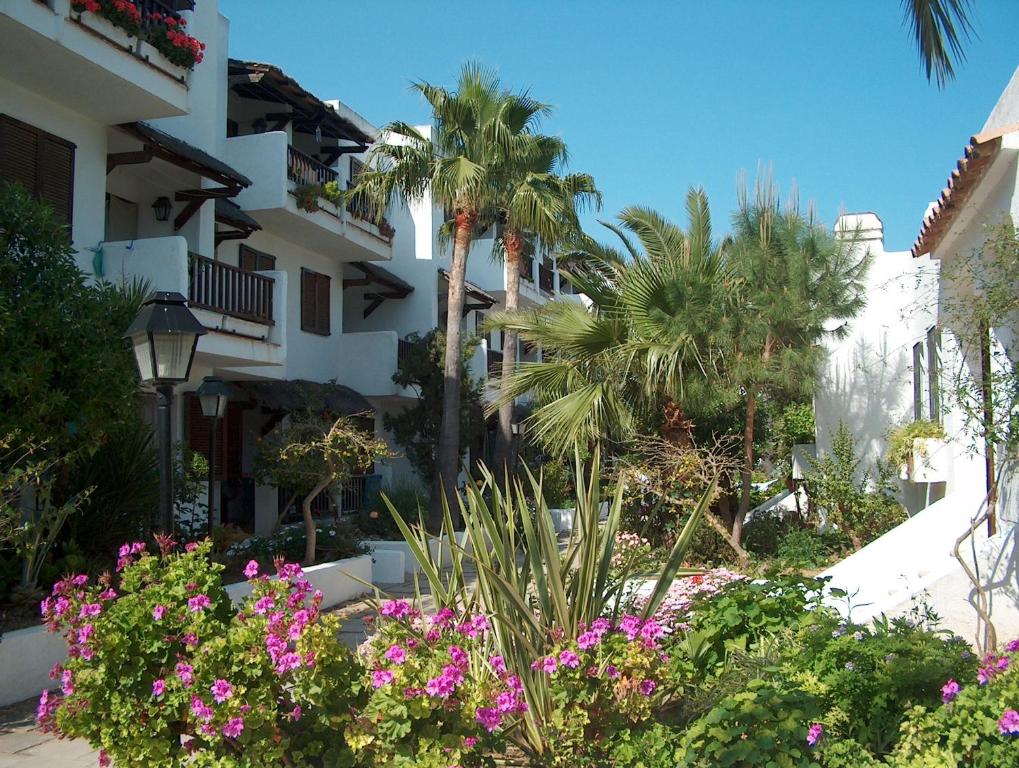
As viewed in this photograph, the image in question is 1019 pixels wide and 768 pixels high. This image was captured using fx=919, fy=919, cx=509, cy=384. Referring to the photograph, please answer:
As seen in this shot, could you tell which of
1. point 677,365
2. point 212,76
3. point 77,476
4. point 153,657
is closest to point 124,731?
point 153,657

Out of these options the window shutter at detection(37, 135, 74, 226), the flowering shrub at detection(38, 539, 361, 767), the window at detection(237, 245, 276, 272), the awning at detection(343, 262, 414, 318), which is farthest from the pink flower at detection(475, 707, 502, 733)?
the awning at detection(343, 262, 414, 318)

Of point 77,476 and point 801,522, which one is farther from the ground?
point 77,476

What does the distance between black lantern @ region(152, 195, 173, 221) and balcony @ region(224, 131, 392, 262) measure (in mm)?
2388

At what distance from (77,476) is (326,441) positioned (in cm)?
319

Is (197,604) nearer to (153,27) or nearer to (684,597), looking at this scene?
(684,597)

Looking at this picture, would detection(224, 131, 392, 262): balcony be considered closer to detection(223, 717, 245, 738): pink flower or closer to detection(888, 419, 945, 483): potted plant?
detection(888, 419, 945, 483): potted plant

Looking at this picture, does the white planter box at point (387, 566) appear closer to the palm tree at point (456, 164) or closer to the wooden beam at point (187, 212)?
the palm tree at point (456, 164)

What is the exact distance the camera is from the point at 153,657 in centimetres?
428

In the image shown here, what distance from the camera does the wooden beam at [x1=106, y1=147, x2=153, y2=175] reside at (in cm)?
1320

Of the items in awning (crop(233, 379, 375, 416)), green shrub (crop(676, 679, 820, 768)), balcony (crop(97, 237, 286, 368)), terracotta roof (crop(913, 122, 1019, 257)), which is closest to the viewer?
green shrub (crop(676, 679, 820, 768))

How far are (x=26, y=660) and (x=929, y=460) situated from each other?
10.0 metres

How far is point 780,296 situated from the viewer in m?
12.3

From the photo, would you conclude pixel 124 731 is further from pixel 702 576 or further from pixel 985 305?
pixel 985 305

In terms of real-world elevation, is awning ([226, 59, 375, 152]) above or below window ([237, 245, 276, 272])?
above
